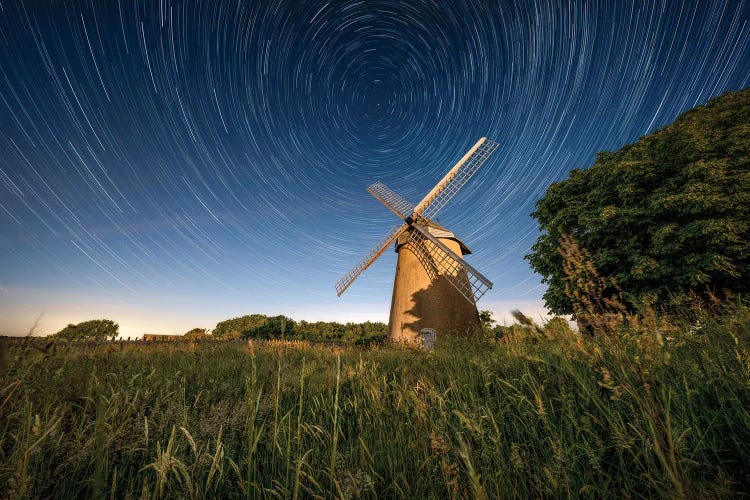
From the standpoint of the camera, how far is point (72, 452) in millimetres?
2121

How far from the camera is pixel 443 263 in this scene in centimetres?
1750

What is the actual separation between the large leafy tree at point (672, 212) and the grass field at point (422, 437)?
10049 mm

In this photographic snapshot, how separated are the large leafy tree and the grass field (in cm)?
1005

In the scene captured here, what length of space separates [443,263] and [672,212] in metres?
10.6

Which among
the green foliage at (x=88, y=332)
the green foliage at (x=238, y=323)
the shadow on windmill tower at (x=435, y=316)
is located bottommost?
the green foliage at (x=88, y=332)

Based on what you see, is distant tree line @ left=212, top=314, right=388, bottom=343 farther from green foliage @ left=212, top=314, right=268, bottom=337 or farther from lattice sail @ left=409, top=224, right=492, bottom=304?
lattice sail @ left=409, top=224, right=492, bottom=304

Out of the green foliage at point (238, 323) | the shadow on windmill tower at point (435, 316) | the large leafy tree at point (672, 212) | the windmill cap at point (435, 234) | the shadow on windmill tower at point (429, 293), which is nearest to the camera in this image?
the large leafy tree at point (672, 212)

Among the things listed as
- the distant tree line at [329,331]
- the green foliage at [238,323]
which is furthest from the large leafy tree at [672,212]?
the green foliage at [238,323]

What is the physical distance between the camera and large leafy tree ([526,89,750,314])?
466 inches

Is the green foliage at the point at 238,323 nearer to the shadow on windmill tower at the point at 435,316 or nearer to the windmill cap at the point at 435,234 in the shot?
the windmill cap at the point at 435,234

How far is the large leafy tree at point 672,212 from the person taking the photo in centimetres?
1183

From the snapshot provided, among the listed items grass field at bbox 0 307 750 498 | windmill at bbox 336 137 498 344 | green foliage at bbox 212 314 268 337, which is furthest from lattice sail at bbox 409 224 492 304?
green foliage at bbox 212 314 268 337

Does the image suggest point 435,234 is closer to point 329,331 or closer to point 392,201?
point 392,201

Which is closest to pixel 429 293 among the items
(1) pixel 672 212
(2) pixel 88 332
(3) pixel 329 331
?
(1) pixel 672 212
